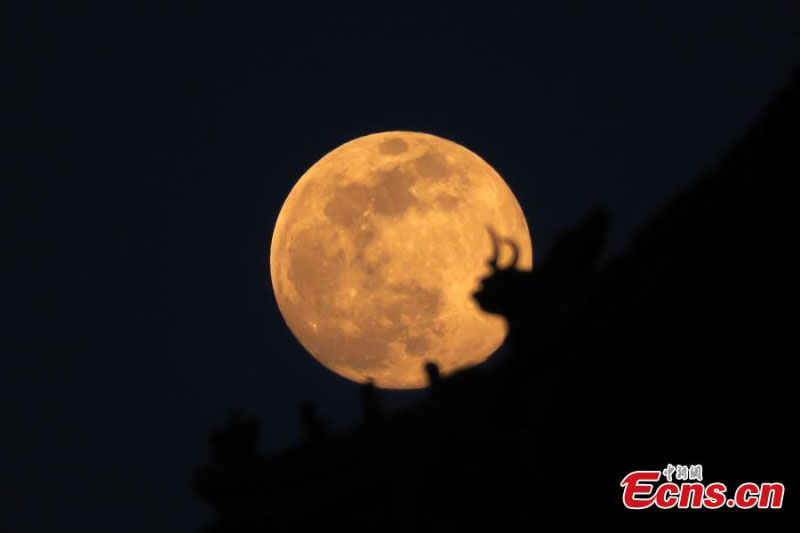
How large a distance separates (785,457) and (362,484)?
709 centimetres

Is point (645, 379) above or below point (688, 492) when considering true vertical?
above

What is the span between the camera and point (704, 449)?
860 centimetres

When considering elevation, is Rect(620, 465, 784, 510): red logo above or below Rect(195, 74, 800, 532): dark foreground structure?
below

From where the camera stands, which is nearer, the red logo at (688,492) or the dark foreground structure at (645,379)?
the red logo at (688,492)

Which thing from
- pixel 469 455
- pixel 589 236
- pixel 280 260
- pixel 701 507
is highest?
pixel 280 260

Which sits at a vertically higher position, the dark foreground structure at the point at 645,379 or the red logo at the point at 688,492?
the dark foreground structure at the point at 645,379

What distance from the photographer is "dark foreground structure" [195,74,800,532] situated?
27.4ft

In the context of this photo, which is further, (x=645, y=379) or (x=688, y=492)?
(x=645, y=379)

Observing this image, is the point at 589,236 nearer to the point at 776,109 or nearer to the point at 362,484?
the point at 776,109

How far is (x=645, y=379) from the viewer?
894 centimetres

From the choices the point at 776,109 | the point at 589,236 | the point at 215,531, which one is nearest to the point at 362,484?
the point at 215,531

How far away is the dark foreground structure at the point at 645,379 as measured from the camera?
27.4 feet

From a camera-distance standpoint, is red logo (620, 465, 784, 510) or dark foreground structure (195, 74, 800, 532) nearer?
red logo (620, 465, 784, 510)

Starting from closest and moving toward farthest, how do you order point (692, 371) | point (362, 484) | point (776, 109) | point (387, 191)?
point (776, 109) → point (692, 371) → point (362, 484) → point (387, 191)
